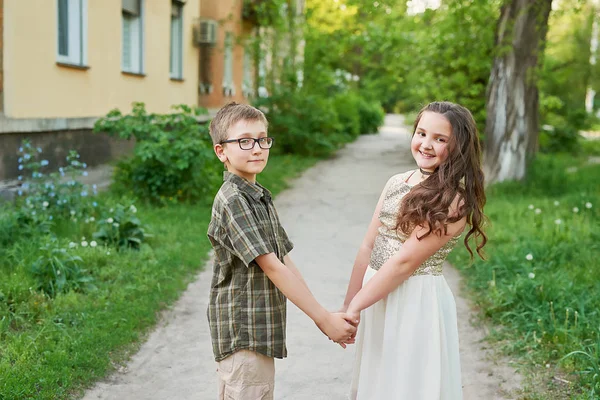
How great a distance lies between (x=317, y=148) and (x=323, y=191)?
5190 mm

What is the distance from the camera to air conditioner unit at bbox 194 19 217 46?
15.3 meters

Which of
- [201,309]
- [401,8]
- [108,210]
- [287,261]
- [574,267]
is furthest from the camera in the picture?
[401,8]

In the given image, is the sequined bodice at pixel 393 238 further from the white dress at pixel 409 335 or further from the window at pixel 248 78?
the window at pixel 248 78

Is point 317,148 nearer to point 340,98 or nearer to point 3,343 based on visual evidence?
point 340,98

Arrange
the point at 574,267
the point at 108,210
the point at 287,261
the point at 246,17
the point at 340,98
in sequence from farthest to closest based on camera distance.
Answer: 1. the point at 340,98
2. the point at 246,17
3. the point at 108,210
4. the point at 574,267
5. the point at 287,261

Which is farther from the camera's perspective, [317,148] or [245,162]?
[317,148]

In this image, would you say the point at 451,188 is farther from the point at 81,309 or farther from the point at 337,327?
the point at 81,309

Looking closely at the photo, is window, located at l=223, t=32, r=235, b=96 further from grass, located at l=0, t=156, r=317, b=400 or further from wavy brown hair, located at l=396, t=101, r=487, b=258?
wavy brown hair, located at l=396, t=101, r=487, b=258

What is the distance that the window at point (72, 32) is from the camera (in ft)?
30.4

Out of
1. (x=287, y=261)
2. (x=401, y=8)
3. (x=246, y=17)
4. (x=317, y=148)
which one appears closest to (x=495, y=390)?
(x=287, y=261)

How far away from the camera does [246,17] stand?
18922 mm

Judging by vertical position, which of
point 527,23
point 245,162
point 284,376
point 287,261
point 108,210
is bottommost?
point 284,376

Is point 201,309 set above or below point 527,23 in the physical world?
below

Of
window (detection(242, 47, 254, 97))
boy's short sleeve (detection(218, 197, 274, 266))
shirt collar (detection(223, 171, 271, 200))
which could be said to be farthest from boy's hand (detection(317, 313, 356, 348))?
window (detection(242, 47, 254, 97))
